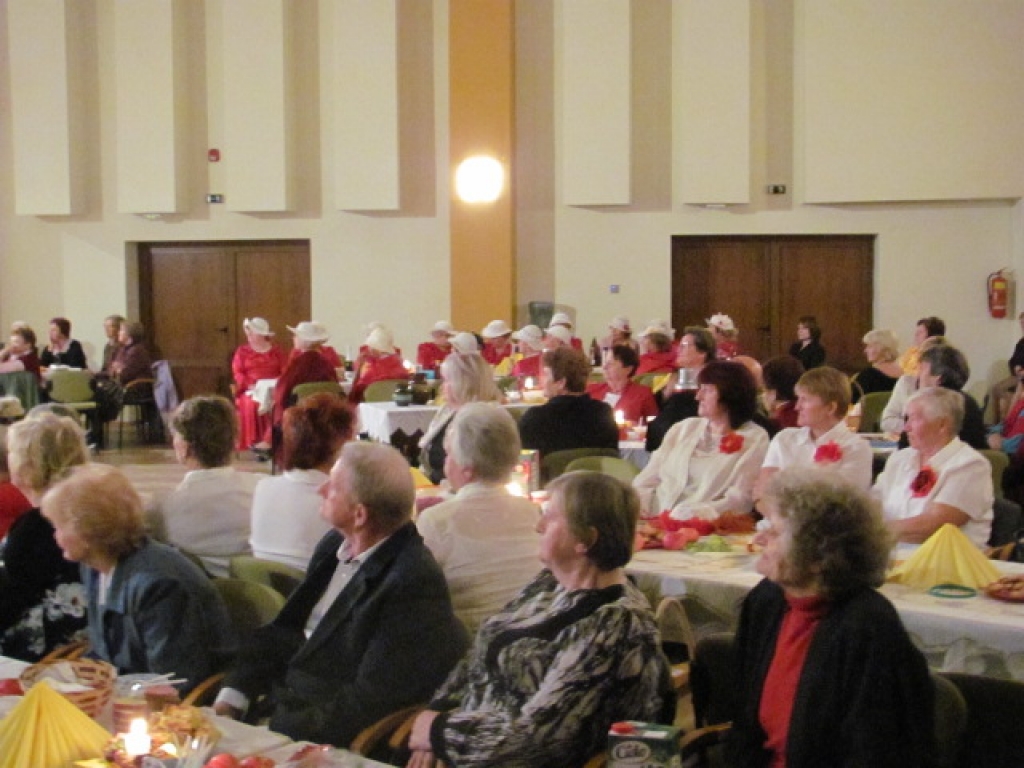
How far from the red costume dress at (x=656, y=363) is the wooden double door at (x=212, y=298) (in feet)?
18.1

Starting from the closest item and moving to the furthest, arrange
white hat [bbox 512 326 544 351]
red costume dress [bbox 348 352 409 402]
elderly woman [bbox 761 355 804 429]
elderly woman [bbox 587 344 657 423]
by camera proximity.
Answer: elderly woman [bbox 761 355 804 429] < elderly woman [bbox 587 344 657 423] < red costume dress [bbox 348 352 409 402] < white hat [bbox 512 326 544 351]

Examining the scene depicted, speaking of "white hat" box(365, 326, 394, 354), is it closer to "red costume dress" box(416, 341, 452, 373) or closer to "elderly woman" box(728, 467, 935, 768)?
"red costume dress" box(416, 341, 452, 373)

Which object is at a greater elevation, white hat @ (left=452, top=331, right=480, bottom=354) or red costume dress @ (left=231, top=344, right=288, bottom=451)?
white hat @ (left=452, top=331, right=480, bottom=354)

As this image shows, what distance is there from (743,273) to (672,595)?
403 inches

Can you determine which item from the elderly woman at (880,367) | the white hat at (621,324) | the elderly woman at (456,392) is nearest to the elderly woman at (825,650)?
the elderly woman at (456,392)

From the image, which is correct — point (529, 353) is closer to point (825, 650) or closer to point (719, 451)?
point (719, 451)

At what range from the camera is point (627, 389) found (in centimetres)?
788

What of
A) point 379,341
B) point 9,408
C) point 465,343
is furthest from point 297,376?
point 9,408

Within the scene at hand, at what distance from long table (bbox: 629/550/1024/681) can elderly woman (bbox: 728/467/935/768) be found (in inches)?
35.5

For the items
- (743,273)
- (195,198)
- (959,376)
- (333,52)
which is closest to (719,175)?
(743,273)

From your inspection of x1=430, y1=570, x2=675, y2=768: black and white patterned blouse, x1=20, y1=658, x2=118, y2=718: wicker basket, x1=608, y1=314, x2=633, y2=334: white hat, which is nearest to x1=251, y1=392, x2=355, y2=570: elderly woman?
x1=20, y1=658, x2=118, y2=718: wicker basket

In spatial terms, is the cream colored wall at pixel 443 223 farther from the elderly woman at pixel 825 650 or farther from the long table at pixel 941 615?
the elderly woman at pixel 825 650

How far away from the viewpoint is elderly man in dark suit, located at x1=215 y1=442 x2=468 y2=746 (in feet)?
9.82

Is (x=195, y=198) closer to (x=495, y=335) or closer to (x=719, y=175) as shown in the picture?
(x=495, y=335)
